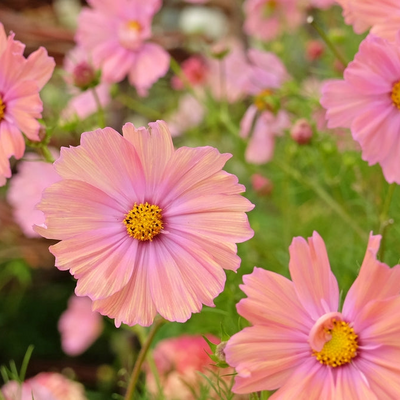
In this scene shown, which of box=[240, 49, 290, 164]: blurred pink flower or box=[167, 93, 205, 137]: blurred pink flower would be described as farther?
box=[167, 93, 205, 137]: blurred pink flower

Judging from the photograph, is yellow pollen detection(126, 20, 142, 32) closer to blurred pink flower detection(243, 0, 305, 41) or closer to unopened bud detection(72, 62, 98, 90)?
unopened bud detection(72, 62, 98, 90)

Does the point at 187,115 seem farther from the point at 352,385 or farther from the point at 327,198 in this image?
the point at 352,385

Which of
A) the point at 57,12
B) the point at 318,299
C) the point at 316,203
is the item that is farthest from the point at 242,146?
the point at 57,12

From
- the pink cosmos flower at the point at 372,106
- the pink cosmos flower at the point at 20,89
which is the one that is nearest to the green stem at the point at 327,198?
the pink cosmos flower at the point at 372,106

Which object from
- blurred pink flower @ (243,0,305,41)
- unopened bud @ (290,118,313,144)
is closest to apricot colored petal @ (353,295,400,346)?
unopened bud @ (290,118,313,144)

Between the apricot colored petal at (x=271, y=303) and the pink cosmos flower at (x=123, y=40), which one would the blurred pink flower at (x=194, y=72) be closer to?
the pink cosmos flower at (x=123, y=40)

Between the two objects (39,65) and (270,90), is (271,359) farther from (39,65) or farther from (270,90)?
(270,90)
